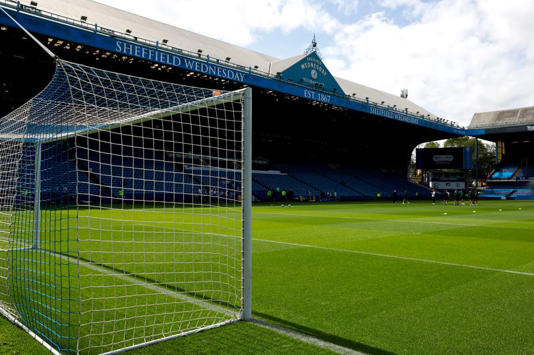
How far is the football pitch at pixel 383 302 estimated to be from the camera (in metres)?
3.27

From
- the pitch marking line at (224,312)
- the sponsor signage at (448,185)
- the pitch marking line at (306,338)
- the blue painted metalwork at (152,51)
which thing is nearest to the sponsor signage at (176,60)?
the blue painted metalwork at (152,51)

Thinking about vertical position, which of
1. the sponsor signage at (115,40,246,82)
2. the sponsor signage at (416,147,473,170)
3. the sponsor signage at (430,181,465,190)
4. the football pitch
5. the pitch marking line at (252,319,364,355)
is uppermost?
the sponsor signage at (115,40,246,82)

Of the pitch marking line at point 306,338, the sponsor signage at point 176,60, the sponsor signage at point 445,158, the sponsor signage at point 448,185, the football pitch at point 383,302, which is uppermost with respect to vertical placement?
the sponsor signage at point 176,60

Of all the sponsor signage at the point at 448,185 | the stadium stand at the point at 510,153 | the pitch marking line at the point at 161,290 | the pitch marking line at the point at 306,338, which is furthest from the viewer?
the sponsor signage at the point at 448,185

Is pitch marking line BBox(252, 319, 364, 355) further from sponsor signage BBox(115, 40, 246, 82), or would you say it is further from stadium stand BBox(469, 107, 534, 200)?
stadium stand BBox(469, 107, 534, 200)

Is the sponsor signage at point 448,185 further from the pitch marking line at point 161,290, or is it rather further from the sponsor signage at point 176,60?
the pitch marking line at point 161,290

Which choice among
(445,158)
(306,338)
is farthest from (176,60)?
(445,158)

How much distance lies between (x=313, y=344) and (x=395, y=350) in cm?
66

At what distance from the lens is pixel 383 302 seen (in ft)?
14.6

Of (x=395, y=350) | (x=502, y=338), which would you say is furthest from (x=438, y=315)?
(x=395, y=350)

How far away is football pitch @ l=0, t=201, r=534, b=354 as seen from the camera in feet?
10.7

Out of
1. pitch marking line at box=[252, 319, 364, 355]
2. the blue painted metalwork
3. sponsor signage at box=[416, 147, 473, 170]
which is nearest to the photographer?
pitch marking line at box=[252, 319, 364, 355]

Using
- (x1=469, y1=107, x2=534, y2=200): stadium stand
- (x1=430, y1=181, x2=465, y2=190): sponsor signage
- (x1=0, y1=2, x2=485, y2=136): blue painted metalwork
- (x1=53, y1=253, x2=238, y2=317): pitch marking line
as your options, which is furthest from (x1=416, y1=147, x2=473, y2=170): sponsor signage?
(x1=53, y1=253, x2=238, y2=317): pitch marking line

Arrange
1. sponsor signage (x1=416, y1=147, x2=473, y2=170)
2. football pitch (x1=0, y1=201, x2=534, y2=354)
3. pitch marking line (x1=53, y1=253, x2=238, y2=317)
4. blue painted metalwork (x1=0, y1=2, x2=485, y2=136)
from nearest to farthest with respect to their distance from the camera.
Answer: football pitch (x1=0, y1=201, x2=534, y2=354), pitch marking line (x1=53, y1=253, x2=238, y2=317), blue painted metalwork (x1=0, y1=2, x2=485, y2=136), sponsor signage (x1=416, y1=147, x2=473, y2=170)
